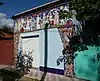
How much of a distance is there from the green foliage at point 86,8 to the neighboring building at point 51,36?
1.96 ft

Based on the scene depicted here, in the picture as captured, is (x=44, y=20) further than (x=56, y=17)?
Yes

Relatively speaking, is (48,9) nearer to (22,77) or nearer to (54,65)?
(54,65)

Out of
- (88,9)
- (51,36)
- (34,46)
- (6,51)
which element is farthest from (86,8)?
(6,51)

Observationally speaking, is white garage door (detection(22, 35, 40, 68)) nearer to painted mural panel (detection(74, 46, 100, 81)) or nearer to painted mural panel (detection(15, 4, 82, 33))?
painted mural panel (detection(15, 4, 82, 33))

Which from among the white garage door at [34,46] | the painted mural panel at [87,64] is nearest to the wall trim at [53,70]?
the white garage door at [34,46]

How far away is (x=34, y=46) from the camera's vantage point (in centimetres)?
1580

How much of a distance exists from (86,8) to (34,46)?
21.5 ft

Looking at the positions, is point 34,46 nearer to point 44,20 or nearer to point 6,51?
point 44,20

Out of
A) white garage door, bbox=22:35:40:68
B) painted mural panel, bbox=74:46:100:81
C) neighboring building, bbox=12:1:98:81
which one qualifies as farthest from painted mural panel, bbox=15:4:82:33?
painted mural panel, bbox=74:46:100:81

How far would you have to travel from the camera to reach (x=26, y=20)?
1656 centimetres

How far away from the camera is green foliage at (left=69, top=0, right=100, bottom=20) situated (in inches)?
383

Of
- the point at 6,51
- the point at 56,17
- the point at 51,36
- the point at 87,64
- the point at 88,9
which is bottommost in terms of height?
the point at 87,64

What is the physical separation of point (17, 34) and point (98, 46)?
805cm

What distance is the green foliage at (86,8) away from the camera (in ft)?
31.9
